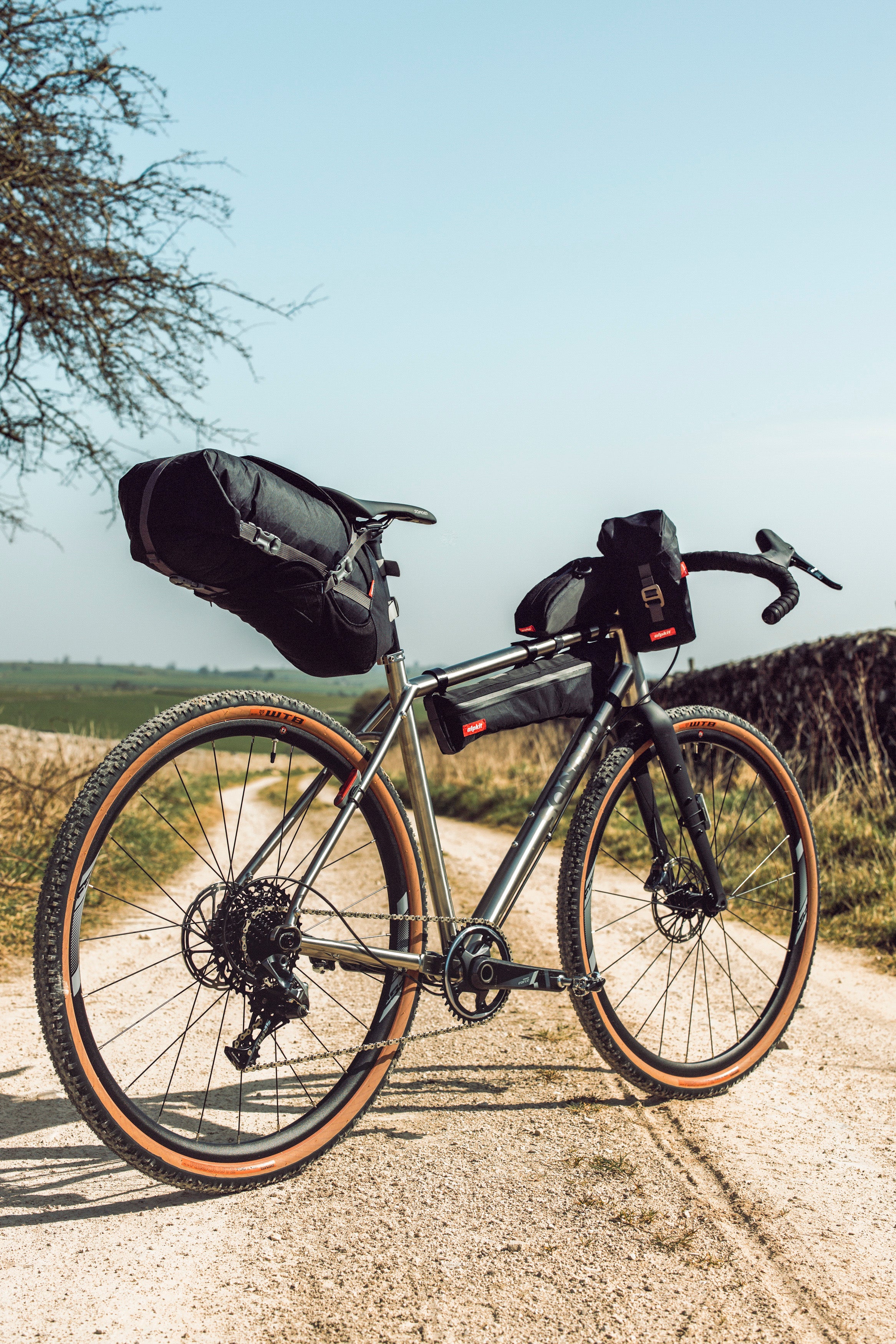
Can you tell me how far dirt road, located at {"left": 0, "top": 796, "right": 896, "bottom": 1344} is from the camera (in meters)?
1.78

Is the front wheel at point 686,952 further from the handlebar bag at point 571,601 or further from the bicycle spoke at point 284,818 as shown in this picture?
the bicycle spoke at point 284,818

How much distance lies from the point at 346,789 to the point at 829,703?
802 cm

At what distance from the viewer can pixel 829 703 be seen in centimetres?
949

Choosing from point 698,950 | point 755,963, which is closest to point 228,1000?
point 755,963

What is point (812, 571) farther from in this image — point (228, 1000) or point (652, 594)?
point (228, 1000)

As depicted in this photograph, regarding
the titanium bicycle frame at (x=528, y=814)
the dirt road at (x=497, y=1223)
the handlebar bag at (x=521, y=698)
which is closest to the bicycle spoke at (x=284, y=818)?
the titanium bicycle frame at (x=528, y=814)

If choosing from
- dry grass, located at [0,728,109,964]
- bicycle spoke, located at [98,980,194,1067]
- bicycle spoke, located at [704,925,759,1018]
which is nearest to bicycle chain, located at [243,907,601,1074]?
bicycle spoke, located at [98,980,194,1067]

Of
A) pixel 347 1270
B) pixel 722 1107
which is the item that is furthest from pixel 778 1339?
pixel 722 1107

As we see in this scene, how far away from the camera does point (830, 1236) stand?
209 centimetres

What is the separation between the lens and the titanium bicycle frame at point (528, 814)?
2.45m

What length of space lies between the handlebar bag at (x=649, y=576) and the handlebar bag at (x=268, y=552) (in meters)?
0.80

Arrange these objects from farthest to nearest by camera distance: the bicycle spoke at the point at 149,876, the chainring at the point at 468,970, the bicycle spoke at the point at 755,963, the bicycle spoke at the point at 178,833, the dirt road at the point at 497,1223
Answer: the bicycle spoke at the point at 755,963 < the chainring at the point at 468,970 < the bicycle spoke at the point at 149,876 < the bicycle spoke at the point at 178,833 < the dirt road at the point at 497,1223

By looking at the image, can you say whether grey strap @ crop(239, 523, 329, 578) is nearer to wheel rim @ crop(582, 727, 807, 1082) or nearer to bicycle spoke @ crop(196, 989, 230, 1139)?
bicycle spoke @ crop(196, 989, 230, 1139)

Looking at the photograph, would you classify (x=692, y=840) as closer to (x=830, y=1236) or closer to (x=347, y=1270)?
(x=830, y=1236)
